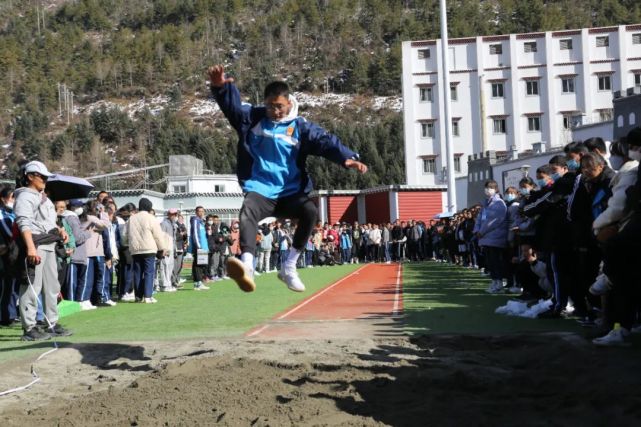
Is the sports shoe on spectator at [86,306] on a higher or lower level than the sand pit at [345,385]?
lower

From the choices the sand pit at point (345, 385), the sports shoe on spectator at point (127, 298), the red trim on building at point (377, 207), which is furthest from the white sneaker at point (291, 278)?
the red trim on building at point (377, 207)

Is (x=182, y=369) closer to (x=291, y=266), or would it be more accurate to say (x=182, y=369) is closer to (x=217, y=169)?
(x=291, y=266)

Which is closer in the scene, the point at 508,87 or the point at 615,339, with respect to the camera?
the point at 615,339

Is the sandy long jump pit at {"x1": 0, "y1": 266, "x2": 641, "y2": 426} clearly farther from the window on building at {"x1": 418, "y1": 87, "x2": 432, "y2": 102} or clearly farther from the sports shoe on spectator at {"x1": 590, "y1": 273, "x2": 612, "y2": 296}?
the window on building at {"x1": 418, "y1": 87, "x2": 432, "y2": 102}

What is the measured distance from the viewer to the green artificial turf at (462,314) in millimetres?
8891

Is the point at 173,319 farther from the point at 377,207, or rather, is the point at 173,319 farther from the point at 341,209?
the point at 341,209

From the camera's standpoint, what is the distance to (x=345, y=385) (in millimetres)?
5715

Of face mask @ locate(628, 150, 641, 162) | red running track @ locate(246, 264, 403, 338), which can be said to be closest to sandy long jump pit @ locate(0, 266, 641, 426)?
red running track @ locate(246, 264, 403, 338)

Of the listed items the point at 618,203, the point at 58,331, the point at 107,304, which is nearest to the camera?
the point at 618,203

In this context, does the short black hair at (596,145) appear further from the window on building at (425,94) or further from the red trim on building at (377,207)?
the window on building at (425,94)

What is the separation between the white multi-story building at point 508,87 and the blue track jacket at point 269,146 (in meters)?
64.2

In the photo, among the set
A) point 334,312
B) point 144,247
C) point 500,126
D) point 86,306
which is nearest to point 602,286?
point 334,312

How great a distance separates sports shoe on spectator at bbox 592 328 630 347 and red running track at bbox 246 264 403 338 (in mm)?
2732

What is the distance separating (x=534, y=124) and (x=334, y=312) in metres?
66.2
